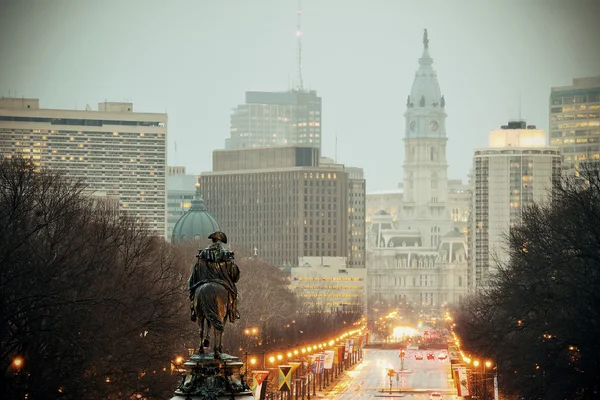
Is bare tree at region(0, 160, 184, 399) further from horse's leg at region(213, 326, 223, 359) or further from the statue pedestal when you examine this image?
the statue pedestal

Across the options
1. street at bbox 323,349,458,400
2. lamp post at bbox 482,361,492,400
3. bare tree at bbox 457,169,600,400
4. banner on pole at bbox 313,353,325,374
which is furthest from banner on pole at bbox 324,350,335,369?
bare tree at bbox 457,169,600,400

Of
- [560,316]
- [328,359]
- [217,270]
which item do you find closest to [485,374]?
Answer: [328,359]

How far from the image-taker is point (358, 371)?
191 m

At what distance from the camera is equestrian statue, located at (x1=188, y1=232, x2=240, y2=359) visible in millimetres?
37062

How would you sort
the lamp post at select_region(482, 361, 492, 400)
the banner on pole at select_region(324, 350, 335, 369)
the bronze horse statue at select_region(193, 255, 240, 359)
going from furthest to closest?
the banner on pole at select_region(324, 350, 335, 369) → the lamp post at select_region(482, 361, 492, 400) → the bronze horse statue at select_region(193, 255, 240, 359)

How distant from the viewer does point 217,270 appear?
122ft

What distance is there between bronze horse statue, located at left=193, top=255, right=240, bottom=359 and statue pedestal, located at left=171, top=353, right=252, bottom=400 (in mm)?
399

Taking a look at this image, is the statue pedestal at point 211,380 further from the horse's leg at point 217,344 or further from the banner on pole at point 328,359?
the banner on pole at point 328,359

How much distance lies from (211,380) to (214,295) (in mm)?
1693

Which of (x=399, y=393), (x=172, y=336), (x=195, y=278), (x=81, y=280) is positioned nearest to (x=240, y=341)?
(x=399, y=393)

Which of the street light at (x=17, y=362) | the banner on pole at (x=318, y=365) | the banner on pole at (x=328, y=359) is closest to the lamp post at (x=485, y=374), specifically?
the banner on pole at (x=318, y=365)

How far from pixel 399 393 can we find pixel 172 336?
58876 mm

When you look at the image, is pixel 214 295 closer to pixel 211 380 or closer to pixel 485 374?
pixel 211 380

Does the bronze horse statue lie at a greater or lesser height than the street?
greater
